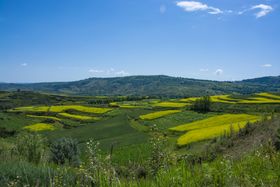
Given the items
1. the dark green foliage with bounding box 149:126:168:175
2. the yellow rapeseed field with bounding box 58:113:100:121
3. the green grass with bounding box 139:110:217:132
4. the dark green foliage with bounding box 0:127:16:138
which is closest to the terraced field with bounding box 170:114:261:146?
the green grass with bounding box 139:110:217:132

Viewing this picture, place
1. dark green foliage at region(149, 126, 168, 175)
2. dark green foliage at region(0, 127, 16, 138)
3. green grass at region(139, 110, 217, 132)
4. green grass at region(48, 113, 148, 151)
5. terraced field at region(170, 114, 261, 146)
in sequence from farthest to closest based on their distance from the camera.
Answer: dark green foliage at region(0, 127, 16, 138) < green grass at region(139, 110, 217, 132) < green grass at region(48, 113, 148, 151) < terraced field at region(170, 114, 261, 146) < dark green foliage at region(149, 126, 168, 175)

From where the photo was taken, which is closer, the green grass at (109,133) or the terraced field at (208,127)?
the terraced field at (208,127)

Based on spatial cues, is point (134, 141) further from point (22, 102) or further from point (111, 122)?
point (22, 102)

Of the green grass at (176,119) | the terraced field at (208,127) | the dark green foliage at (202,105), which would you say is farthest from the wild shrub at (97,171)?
the dark green foliage at (202,105)

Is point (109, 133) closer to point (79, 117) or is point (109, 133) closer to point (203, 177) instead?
point (79, 117)

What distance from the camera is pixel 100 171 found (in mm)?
4105

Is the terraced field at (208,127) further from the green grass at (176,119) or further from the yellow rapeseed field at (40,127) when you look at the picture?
the yellow rapeseed field at (40,127)

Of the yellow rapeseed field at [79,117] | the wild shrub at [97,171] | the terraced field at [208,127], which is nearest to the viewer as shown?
the wild shrub at [97,171]

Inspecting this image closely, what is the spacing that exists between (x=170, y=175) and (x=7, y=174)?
3.96 meters

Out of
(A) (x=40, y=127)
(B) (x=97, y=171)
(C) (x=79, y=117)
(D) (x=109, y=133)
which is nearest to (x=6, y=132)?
(A) (x=40, y=127)

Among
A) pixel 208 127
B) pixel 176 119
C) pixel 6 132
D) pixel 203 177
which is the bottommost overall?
pixel 6 132

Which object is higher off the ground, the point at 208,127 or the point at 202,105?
the point at 202,105

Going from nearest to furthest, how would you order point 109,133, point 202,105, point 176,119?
1. point 109,133
2. point 176,119
3. point 202,105

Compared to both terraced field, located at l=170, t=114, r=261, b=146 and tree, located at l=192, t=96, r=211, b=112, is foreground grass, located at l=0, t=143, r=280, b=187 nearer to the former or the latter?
terraced field, located at l=170, t=114, r=261, b=146
